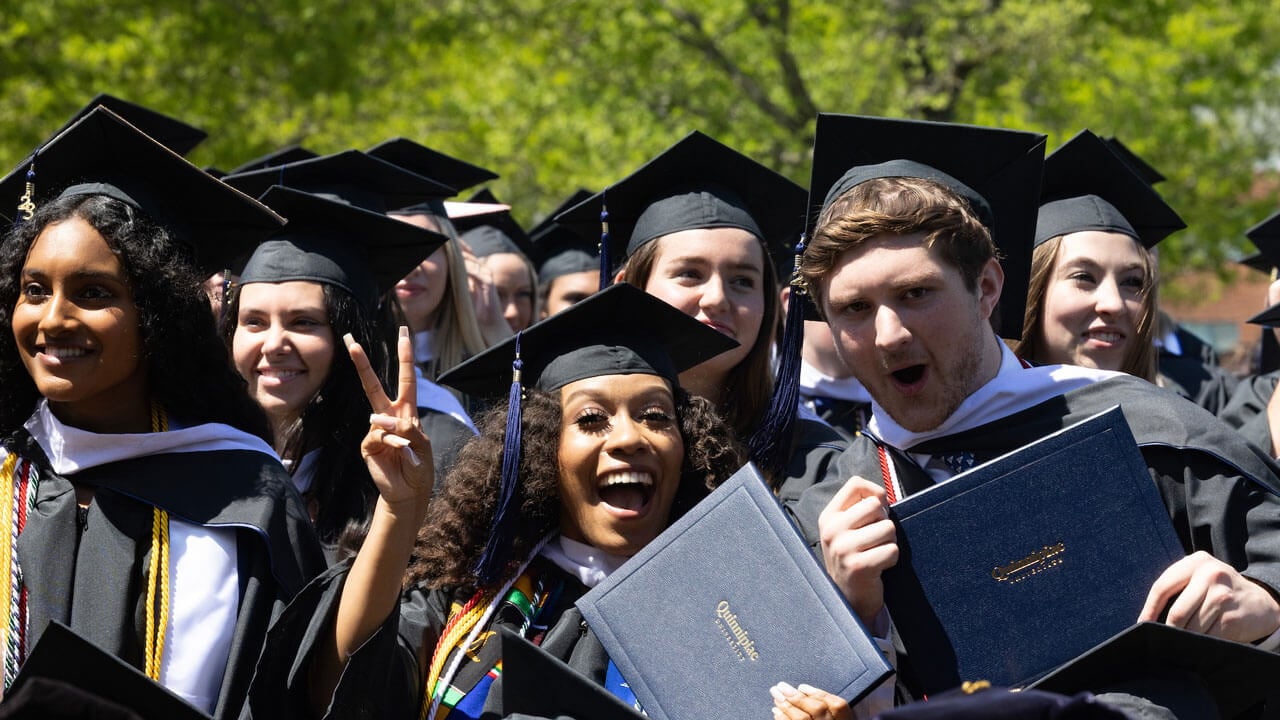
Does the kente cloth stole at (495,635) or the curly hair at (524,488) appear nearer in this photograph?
the kente cloth stole at (495,635)

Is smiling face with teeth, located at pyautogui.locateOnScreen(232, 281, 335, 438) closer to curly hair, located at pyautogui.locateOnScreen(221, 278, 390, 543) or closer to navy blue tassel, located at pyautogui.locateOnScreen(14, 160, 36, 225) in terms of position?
curly hair, located at pyautogui.locateOnScreen(221, 278, 390, 543)

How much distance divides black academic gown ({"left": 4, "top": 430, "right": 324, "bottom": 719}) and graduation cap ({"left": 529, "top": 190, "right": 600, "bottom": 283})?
410cm

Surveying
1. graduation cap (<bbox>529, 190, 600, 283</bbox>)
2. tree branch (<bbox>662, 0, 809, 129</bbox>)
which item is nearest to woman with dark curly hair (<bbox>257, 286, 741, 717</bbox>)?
graduation cap (<bbox>529, 190, 600, 283</bbox>)

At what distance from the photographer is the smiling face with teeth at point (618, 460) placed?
350 cm

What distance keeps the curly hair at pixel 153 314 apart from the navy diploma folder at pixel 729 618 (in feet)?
4.05

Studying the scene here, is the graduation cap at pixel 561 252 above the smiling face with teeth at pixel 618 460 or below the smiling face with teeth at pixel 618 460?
above

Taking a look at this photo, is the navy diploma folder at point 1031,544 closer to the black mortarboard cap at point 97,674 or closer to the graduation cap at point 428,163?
the black mortarboard cap at point 97,674

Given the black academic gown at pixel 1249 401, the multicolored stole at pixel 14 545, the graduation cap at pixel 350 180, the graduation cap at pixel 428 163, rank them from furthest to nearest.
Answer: the graduation cap at pixel 428 163 < the black academic gown at pixel 1249 401 < the graduation cap at pixel 350 180 < the multicolored stole at pixel 14 545

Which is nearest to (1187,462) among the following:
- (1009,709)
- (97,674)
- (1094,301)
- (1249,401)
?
(1009,709)

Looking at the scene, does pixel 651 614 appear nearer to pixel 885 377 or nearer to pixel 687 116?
pixel 885 377

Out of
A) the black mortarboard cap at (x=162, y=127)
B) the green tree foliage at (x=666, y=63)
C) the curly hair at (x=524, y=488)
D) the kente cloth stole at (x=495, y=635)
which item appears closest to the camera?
the kente cloth stole at (x=495, y=635)

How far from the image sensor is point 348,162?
17.2 ft

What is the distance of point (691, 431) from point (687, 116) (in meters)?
10.2

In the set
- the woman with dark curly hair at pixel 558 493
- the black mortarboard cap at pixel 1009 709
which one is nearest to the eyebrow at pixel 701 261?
the woman with dark curly hair at pixel 558 493
